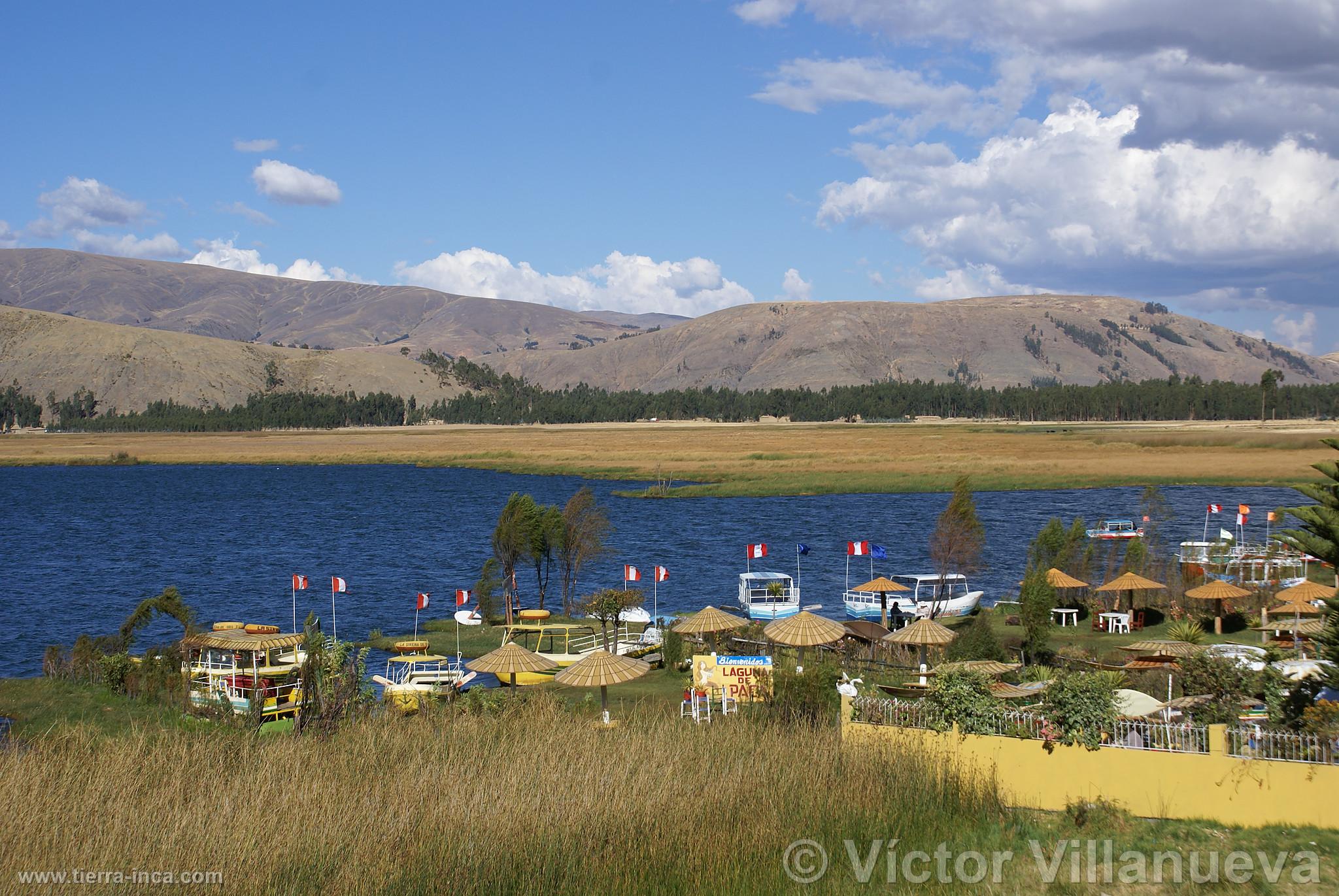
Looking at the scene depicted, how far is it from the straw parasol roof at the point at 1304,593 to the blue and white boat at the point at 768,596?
16.0 meters

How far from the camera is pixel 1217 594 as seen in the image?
115 ft

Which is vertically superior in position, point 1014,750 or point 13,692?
point 1014,750

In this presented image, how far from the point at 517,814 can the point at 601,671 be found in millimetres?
8757

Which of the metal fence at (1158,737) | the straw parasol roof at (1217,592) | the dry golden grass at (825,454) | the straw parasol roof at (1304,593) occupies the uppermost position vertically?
the dry golden grass at (825,454)

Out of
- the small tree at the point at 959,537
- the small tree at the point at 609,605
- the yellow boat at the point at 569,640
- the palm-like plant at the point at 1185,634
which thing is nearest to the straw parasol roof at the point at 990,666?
the palm-like plant at the point at 1185,634

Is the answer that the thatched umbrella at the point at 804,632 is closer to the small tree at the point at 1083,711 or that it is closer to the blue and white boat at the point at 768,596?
the blue and white boat at the point at 768,596

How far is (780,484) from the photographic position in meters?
94.2

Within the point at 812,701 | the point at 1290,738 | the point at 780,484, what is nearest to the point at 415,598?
the point at 812,701

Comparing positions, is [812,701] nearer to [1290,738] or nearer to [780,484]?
[1290,738]

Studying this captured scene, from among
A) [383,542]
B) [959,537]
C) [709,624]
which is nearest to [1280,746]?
[709,624]

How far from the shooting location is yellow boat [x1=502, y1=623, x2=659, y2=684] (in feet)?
111

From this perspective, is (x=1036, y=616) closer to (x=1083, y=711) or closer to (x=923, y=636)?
(x=923, y=636)

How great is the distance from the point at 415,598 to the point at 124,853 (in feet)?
120

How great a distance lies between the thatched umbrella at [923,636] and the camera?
29.9m
